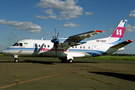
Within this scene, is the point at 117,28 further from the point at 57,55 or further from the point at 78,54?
the point at 57,55

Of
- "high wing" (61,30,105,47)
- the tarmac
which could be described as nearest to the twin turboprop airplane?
"high wing" (61,30,105,47)

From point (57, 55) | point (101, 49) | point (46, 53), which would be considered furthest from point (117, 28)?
point (46, 53)

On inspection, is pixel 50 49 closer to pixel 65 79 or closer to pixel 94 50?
pixel 94 50

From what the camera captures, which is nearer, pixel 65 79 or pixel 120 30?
pixel 65 79

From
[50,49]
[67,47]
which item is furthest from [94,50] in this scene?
[50,49]

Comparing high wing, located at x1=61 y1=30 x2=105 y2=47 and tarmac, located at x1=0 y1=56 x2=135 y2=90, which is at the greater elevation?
high wing, located at x1=61 y1=30 x2=105 y2=47

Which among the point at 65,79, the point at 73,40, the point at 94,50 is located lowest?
the point at 65,79

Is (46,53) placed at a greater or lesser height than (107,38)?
lesser

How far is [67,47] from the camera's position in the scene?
24766 millimetres

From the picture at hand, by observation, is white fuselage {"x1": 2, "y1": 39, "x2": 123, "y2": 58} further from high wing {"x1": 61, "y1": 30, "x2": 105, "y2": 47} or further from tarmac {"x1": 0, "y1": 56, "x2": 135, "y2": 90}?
tarmac {"x1": 0, "y1": 56, "x2": 135, "y2": 90}

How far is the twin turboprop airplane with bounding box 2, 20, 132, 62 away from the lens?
75.8ft

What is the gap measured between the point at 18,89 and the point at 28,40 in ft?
61.1

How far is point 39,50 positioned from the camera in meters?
23.6

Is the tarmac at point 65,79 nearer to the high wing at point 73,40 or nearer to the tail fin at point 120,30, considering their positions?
the high wing at point 73,40
